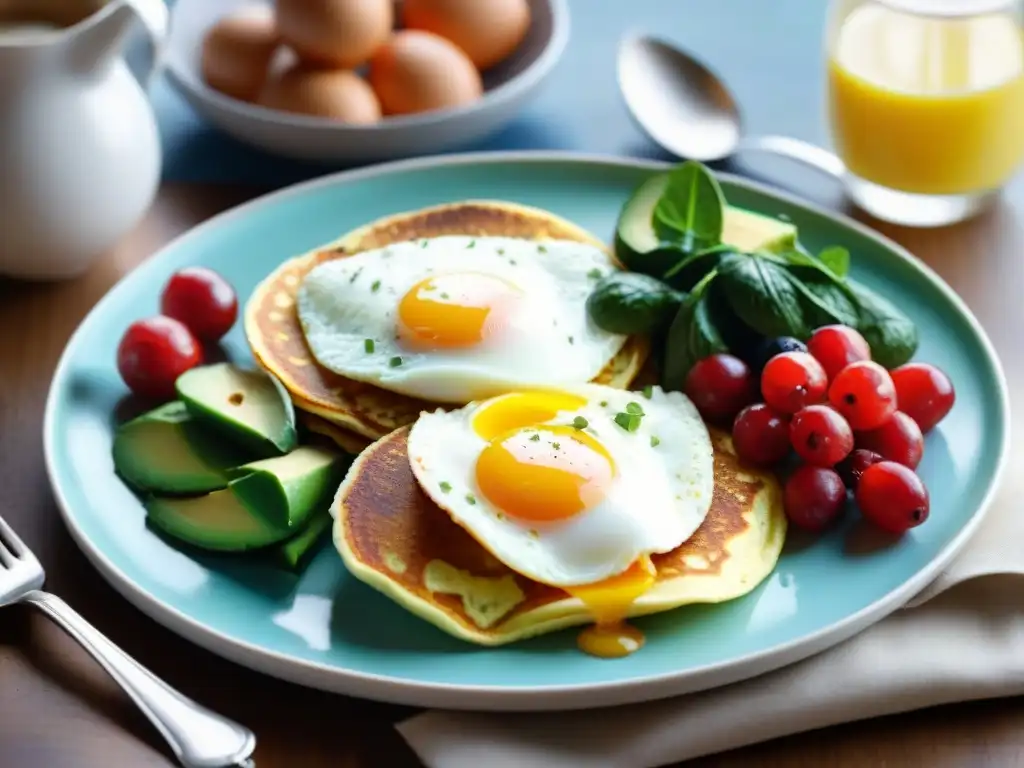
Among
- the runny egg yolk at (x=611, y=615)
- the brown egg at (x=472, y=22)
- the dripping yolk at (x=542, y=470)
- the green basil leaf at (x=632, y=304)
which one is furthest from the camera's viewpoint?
the brown egg at (x=472, y=22)

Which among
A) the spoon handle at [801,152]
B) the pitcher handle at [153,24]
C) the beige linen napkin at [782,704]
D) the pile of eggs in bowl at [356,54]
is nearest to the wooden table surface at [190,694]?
the beige linen napkin at [782,704]

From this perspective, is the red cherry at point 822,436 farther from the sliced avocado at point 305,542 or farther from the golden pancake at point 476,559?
the sliced avocado at point 305,542

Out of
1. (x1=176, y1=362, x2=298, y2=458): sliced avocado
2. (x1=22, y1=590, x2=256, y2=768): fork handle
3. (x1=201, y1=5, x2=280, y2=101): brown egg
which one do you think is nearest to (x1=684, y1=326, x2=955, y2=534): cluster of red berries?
(x1=176, y1=362, x2=298, y2=458): sliced avocado

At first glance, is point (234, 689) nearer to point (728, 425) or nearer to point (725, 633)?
point (725, 633)

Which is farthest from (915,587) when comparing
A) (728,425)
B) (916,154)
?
(916,154)

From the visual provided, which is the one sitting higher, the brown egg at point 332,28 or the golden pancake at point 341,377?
the brown egg at point 332,28

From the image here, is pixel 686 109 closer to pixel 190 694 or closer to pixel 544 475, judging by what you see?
pixel 544 475
